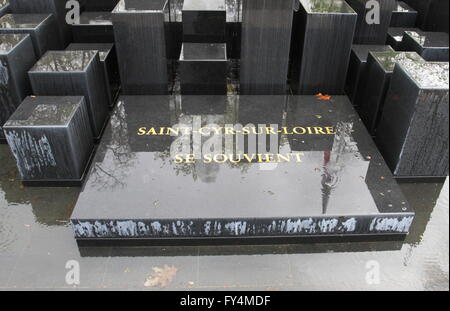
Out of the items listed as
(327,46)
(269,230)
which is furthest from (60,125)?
(327,46)

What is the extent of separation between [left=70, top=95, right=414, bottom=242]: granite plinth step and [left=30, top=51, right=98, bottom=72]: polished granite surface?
935mm

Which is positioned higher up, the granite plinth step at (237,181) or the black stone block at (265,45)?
the black stone block at (265,45)

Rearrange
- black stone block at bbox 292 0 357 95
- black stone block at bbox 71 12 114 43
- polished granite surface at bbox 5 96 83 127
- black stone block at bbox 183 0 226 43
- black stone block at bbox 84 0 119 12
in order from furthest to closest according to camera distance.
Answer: black stone block at bbox 84 0 119 12
black stone block at bbox 71 12 114 43
black stone block at bbox 183 0 226 43
black stone block at bbox 292 0 357 95
polished granite surface at bbox 5 96 83 127

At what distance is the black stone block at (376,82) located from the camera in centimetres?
627

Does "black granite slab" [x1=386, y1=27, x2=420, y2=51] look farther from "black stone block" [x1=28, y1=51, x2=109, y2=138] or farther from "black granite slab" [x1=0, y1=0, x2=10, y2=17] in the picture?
"black granite slab" [x1=0, y1=0, x2=10, y2=17]

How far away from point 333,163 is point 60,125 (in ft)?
11.9

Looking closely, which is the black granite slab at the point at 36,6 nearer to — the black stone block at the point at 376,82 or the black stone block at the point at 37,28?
the black stone block at the point at 37,28

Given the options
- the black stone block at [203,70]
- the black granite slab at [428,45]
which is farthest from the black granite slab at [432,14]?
the black stone block at [203,70]

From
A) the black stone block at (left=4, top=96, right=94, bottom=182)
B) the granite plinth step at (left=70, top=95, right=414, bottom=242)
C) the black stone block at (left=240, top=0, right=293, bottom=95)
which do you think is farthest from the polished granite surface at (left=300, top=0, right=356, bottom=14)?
the black stone block at (left=4, top=96, right=94, bottom=182)

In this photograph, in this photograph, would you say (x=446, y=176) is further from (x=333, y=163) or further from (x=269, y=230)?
(x=269, y=230)

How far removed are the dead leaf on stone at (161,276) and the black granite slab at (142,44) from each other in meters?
3.70

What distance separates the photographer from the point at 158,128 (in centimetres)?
628

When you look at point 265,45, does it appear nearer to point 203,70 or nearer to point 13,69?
point 203,70

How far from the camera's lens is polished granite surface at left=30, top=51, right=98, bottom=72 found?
6109 mm
